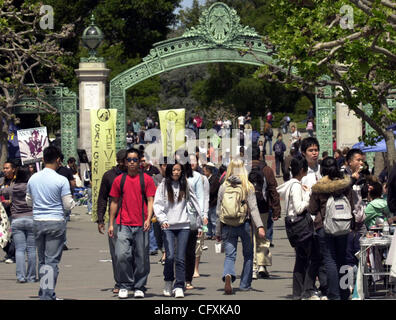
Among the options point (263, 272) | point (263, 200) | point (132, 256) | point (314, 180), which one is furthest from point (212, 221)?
point (314, 180)

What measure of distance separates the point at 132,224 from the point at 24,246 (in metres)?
2.93

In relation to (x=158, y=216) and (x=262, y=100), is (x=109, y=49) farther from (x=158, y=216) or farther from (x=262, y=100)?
(x=158, y=216)

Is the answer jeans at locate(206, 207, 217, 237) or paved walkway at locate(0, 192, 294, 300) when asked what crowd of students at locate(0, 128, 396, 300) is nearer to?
paved walkway at locate(0, 192, 294, 300)

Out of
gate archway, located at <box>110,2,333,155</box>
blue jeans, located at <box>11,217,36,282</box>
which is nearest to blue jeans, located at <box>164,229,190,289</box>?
blue jeans, located at <box>11,217,36,282</box>

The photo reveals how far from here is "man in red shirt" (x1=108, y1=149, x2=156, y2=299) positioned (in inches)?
523

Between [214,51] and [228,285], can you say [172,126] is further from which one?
[214,51]

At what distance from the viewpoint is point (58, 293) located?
13.8 m

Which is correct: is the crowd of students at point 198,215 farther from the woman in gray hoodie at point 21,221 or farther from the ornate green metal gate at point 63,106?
the ornate green metal gate at point 63,106

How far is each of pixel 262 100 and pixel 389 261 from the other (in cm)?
5441

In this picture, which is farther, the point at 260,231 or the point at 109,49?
the point at 109,49

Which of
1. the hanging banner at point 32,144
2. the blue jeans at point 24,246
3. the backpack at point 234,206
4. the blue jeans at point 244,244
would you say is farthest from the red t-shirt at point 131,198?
the hanging banner at point 32,144

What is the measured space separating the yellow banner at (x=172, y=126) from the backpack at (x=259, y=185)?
4.05 m

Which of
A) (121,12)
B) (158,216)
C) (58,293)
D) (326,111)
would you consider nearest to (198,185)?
(158,216)

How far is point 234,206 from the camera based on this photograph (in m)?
13.8
